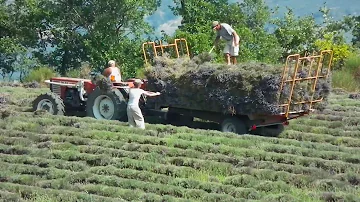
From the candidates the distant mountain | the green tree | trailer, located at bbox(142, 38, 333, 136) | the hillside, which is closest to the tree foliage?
the green tree

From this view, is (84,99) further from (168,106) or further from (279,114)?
(279,114)

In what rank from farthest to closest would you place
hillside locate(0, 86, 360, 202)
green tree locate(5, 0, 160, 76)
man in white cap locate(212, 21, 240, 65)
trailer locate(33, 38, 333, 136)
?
1. green tree locate(5, 0, 160, 76)
2. man in white cap locate(212, 21, 240, 65)
3. trailer locate(33, 38, 333, 136)
4. hillside locate(0, 86, 360, 202)

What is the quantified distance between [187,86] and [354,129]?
3.27 meters

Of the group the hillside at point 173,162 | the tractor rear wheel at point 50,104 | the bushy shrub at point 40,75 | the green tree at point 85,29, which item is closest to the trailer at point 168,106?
the tractor rear wheel at point 50,104

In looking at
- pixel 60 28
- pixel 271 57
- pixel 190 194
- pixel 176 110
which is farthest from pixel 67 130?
pixel 60 28

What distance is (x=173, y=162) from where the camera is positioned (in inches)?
480

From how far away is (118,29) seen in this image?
83.4ft

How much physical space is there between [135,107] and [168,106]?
3.01 feet

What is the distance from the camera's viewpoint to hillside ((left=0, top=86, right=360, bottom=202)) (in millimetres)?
10773

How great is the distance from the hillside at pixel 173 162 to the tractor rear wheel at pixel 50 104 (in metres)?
0.51

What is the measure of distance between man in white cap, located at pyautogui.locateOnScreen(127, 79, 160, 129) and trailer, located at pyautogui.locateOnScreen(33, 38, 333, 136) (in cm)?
67

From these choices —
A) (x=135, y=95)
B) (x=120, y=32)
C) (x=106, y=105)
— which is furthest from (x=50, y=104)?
(x=120, y=32)

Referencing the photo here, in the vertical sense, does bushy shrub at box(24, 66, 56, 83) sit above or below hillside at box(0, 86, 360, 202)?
above

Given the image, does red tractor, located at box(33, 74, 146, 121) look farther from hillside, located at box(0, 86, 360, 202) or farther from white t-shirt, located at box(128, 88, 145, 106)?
white t-shirt, located at box(128, 88, 145, 106)
